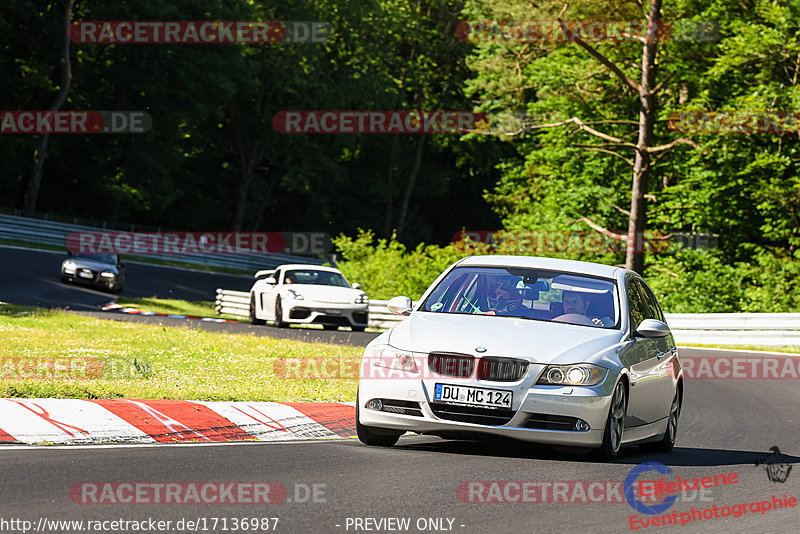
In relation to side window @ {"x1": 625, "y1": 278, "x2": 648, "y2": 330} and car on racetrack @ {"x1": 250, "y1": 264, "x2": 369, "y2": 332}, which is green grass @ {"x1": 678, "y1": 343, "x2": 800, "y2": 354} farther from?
side window @ {"x1": 625, "y1": 278, "x2": 648, "y2": 330}

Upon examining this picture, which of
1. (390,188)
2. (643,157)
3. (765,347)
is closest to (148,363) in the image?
(765,347)

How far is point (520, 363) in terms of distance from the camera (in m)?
8.64

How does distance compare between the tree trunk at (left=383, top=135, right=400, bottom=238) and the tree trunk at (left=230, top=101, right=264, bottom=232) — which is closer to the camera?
the tree trunk at (left=230, top=101, right=264, bottom=232)

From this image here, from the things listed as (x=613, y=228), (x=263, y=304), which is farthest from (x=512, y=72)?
(x=263, y=304)

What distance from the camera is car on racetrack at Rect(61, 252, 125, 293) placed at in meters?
37.1

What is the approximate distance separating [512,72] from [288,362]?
25.3 meters

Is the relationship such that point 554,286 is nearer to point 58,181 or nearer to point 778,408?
point 778,408

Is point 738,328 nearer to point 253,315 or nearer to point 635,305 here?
point 253,315

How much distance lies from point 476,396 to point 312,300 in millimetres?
18054

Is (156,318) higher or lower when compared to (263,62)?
lower

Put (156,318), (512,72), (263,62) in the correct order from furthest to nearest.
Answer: (263,62) < (512,72) < (156,318)

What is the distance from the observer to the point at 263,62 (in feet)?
237

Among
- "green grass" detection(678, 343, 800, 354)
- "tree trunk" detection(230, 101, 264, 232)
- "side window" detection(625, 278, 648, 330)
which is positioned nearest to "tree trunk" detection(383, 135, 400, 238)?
"tree trunk" detection(230, 101, 264, 232)

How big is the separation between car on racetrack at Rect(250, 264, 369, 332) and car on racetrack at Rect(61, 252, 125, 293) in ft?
36.5
